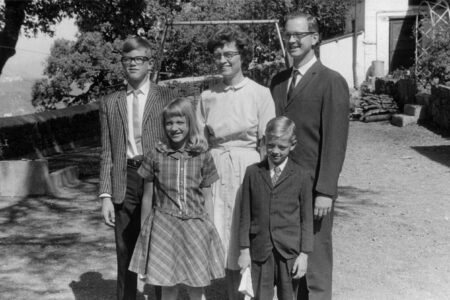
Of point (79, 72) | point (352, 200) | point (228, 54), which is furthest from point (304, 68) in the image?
point (79, 72)

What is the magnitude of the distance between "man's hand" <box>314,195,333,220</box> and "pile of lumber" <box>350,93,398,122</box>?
13.0 meters

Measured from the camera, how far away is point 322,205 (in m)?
3.87

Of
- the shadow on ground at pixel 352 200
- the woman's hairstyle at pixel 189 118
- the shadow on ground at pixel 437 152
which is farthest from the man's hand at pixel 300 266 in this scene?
the shadow on ground at pixel 437 152

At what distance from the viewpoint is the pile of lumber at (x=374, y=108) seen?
16547 millimetres

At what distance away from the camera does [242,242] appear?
154 inches

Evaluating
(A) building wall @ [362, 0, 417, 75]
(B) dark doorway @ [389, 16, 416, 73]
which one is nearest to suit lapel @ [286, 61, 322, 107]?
(A) building wall @ [362, 0, 417, 75]

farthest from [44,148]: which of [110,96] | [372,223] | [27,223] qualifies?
[110,96]

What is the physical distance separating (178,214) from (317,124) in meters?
0.94

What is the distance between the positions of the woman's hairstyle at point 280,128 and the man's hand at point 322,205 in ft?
1.22

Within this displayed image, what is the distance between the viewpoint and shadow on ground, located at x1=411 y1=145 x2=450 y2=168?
1107 centimetres

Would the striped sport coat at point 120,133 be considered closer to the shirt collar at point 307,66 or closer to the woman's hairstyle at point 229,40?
the woman's hairstyle at point 229,40

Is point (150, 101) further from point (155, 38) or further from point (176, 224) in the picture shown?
point (155, 38)

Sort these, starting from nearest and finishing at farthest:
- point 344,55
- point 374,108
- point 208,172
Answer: point 208,172 < point 374,108 < point 344,55

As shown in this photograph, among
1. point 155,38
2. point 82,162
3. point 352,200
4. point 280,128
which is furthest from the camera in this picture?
point 155,38
